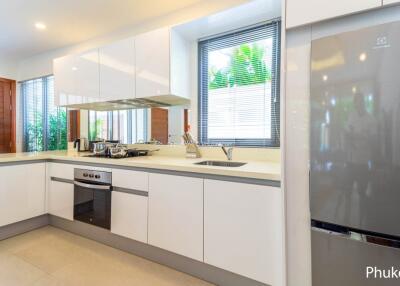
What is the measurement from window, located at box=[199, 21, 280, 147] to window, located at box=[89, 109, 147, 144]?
841 millimetres

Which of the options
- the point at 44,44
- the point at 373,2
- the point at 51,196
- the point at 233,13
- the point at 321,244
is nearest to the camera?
the point at 373,2

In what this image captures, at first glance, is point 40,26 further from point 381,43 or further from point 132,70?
point 381,43

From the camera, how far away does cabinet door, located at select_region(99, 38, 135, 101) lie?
2.37 metres

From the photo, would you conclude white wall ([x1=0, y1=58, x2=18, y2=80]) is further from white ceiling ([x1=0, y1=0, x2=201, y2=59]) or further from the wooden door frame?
white ceiling ([x1=0, y1=0, x2=201, y2=59])

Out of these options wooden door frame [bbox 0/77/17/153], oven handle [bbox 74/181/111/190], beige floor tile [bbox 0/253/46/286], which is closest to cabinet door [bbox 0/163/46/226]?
beige floor tile [bbox 0/253/46/286]

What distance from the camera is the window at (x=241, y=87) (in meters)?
2.15

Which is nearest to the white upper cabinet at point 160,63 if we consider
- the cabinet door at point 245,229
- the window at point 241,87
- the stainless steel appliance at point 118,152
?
the window at point 241,87

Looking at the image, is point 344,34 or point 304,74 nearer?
point 344,34

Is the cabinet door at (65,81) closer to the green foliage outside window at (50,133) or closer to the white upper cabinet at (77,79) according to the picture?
the white upper cabinet at (77,79)

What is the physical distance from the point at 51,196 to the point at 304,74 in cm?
279

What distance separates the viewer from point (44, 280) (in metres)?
1.71

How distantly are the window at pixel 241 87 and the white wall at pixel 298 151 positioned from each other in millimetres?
869

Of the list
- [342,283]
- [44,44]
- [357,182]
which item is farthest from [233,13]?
[44,44]

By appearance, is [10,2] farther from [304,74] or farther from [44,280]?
[304,74]
